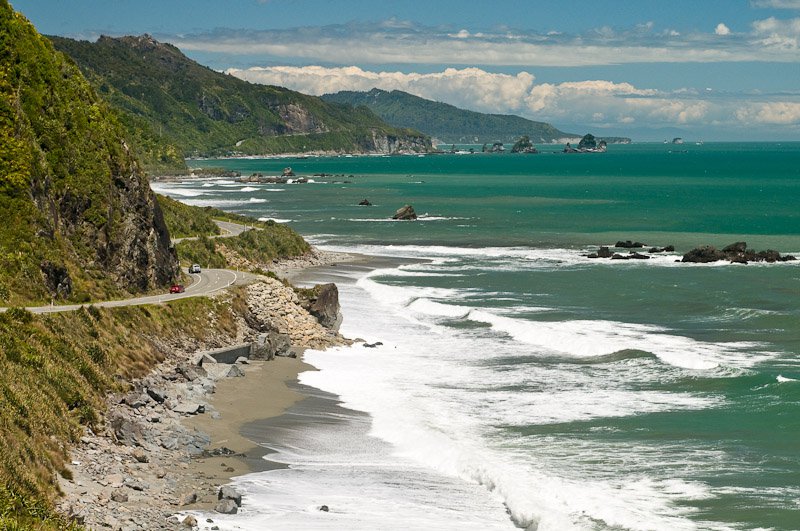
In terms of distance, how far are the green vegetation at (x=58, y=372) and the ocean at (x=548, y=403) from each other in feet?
15.3

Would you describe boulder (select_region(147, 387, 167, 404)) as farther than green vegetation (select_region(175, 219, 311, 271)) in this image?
No

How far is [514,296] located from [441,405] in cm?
2888

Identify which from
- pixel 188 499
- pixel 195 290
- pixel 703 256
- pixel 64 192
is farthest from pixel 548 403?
pixel 703 256

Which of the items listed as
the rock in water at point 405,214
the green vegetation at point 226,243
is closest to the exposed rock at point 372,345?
the green vegetation at point 226,243

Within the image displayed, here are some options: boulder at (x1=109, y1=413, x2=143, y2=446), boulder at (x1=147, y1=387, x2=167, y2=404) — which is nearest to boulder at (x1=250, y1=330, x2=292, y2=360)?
boulder at (x1=147, y1=387, x2=167, y2=404)

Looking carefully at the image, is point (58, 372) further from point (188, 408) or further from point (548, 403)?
point (548, 403)

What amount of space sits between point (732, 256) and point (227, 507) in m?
68.3

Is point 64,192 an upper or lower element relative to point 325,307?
upper

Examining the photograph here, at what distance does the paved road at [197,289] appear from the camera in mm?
40688

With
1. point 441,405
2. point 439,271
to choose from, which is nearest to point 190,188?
point 439,271

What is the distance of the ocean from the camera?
27000mm

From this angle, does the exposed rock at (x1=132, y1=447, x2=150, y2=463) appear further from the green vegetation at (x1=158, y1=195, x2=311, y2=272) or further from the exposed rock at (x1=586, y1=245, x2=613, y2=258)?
the exposed rock at (x1=586, y1=245, x2=613, y2=258)

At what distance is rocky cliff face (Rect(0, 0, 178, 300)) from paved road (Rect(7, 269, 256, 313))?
4.38 ft

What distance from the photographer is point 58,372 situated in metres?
32.2
